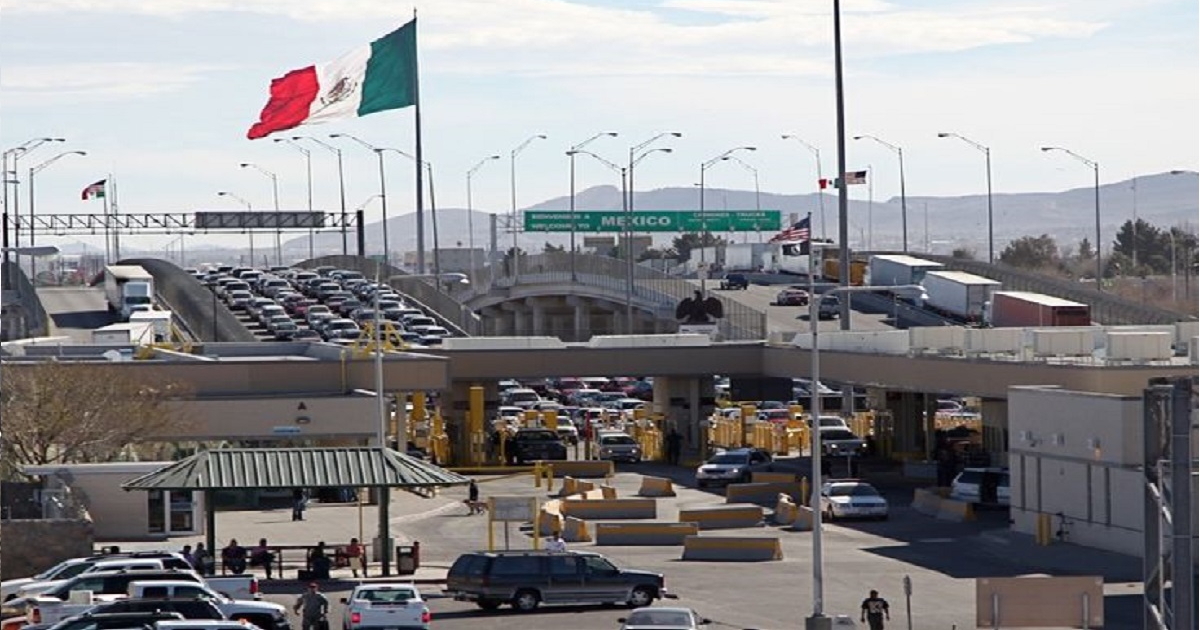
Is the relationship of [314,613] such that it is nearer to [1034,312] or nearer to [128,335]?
[128,335]

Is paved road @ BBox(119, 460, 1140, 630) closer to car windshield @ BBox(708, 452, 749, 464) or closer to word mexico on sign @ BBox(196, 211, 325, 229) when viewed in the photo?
car windshield @ BBox(708, 452, 749, 464)

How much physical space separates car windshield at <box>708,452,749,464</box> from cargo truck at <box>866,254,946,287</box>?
5330cm

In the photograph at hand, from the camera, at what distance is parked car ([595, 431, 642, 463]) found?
3300 inches

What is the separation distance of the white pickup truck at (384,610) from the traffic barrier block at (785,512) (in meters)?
23.5

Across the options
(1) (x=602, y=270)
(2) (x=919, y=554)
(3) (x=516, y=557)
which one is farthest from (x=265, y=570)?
(1) (x=602, y=270)

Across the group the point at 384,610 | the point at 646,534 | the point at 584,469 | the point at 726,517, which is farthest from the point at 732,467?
the point at 384,610

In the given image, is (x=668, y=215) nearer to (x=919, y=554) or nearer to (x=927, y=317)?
(x=927, y=317)

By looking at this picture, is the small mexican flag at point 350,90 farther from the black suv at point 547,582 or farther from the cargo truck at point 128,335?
the black suv at point 547,582

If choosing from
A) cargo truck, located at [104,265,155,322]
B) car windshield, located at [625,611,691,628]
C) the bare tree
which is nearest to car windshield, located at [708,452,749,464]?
the bare tree

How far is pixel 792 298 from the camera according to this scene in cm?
14325

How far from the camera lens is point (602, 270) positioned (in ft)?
488

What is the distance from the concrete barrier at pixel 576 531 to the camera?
59188 mm

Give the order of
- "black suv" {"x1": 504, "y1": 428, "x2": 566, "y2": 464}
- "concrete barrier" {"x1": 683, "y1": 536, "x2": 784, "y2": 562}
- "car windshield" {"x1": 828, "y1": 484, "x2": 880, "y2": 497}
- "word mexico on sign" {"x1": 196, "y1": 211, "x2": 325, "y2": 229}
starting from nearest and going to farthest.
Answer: "concrete barrier" {"x1": 683, "y1": 536, "x2": 784, "y2": 562} < "car windshield" {"x1": 828, "y1": 484, "x2": 880, "y2": 497} < "black suv" {"x1": 504, "y1": 428, "x2": 566, "y2": 464} < "word mexico on sign" {"x1": 196, "y1": 211, "x2": 325, "y2": 229}

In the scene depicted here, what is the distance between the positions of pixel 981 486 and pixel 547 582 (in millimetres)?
23742
